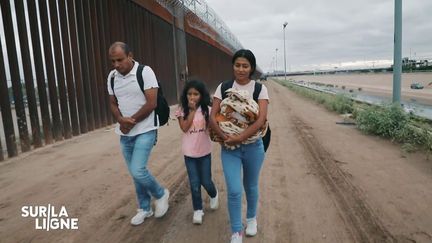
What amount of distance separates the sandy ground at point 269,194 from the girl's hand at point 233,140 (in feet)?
3.31

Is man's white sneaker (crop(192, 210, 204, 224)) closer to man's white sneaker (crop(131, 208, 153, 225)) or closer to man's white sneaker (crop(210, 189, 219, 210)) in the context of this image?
man's white sneaker (crop(210, 189, 219, 210))

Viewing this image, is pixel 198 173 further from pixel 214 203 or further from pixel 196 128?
pixel 214 203

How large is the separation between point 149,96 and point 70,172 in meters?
3.12

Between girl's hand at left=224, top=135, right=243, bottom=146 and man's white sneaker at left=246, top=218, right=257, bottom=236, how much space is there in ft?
3.00

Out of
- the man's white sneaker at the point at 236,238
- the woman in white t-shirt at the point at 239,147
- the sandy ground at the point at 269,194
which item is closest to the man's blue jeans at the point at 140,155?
the sandy ground at the point at 269,194

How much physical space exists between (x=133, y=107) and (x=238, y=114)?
106 cm

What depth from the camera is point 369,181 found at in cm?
511

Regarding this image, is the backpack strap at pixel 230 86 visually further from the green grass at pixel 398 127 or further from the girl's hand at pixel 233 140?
the green grass at pixel 398 127

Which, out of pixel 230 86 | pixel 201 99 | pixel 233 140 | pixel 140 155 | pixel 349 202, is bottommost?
pixel 349 202

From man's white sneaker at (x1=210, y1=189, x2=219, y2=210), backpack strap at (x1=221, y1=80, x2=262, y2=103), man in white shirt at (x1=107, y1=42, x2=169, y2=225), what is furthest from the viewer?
man's white sneaker at (x1=210, y1=189, x2=219, y2=210)

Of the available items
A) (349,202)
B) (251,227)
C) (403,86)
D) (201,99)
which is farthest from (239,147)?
(403,86)

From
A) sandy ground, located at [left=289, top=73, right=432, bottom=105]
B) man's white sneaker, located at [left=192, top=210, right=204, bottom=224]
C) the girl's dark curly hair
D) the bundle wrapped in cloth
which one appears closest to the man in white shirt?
the girl's dark curly hair

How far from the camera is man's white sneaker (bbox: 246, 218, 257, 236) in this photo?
3.48 metres

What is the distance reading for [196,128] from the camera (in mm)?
3605
